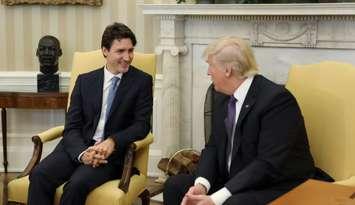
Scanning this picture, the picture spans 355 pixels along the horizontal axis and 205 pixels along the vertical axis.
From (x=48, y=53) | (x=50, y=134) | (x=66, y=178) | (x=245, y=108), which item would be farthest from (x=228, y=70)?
(x=48, y=53)

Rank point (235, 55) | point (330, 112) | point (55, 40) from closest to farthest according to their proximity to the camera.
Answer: point (235, 55) < point (330, 112) < point (55, 40)

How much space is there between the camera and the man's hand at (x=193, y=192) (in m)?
2.35

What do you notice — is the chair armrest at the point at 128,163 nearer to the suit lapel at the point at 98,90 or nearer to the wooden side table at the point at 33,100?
the suit lapel at the point at 98,90

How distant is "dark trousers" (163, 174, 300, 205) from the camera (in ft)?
7.55

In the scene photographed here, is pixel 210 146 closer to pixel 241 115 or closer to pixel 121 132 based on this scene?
pixel 241 115

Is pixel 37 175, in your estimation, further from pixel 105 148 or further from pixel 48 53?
pixel 48 53

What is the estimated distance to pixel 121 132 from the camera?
9.78ft

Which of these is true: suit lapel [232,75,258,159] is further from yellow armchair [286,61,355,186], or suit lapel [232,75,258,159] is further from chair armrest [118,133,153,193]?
chair armrest [118,133,153,193]

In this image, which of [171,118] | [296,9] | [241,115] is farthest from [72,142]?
[296,9]

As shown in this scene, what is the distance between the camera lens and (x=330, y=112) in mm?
2629

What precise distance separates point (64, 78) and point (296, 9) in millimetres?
1880

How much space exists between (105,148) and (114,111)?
0.24 meters

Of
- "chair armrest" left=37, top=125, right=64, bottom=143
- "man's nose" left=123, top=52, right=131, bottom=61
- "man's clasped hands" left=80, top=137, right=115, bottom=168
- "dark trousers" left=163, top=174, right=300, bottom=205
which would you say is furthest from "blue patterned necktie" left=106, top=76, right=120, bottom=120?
"dark trousers" left=163, top=174, right=300, bottom=205

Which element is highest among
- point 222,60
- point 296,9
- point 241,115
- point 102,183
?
point 296,9
